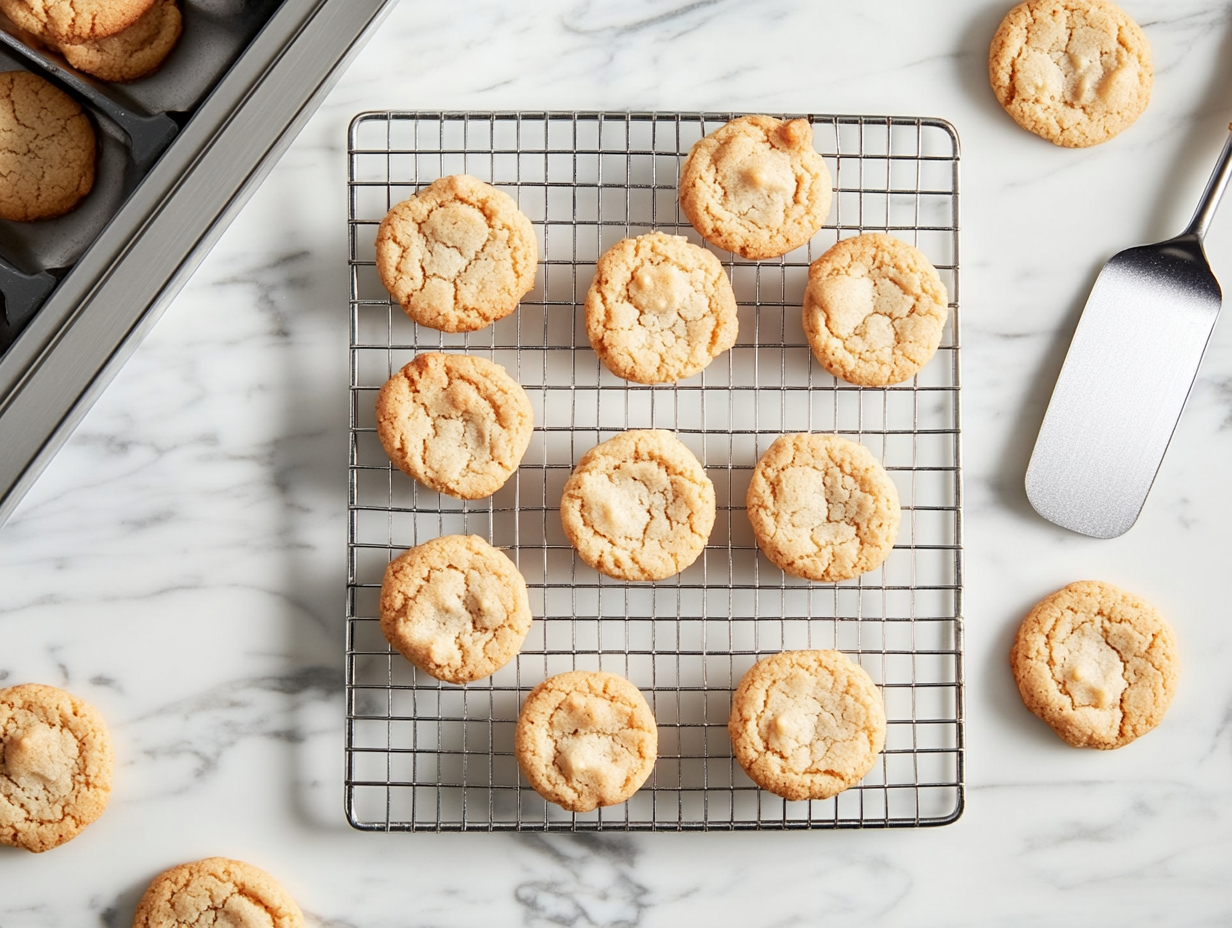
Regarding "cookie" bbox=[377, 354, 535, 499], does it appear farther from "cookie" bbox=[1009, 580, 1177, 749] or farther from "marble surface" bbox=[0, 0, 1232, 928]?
"cookie" bbox=[1009, 580, 1177, 749]

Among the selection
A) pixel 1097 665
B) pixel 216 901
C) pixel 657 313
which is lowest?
pixel 216 901

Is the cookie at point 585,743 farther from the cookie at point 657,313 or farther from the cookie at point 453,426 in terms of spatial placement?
the cookie at point 657,313

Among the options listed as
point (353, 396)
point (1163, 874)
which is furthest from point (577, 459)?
point (1163, 874)

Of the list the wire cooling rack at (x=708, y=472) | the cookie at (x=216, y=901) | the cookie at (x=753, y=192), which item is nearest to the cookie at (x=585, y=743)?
the wire cooling rack at (x=708, y=472)

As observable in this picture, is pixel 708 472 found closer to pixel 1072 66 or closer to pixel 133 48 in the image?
pixel 1072 66

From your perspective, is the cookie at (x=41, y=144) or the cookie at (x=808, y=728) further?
the cookie at (x=808, y=728)

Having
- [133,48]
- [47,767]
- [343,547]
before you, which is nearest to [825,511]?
[343,547]
